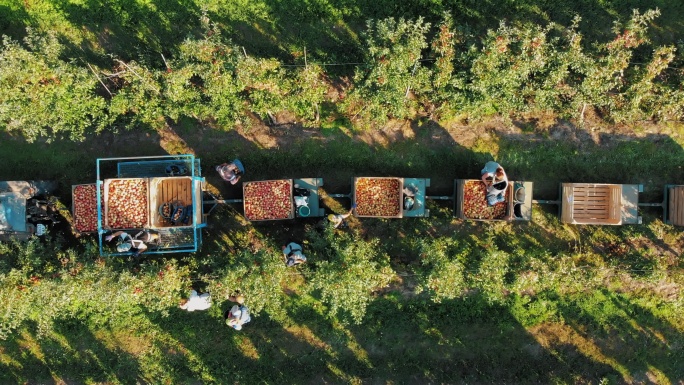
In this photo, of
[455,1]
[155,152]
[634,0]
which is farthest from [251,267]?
[634,0]

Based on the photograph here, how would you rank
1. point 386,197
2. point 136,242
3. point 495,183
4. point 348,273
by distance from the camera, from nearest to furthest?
point 348,273, point 495,183, point 136,242, point 386,197

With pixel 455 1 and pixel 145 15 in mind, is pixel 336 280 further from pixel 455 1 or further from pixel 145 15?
pixel 145 15

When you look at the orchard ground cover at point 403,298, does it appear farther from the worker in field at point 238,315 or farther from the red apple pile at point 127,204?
the red apple pile at point 127,204

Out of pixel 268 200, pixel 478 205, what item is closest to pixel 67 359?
pixel 268 200

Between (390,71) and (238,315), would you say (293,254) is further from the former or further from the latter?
(390,71)

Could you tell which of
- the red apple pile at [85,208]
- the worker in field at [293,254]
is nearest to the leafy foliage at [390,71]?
the worker in field at [293,254]

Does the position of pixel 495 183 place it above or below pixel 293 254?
above
